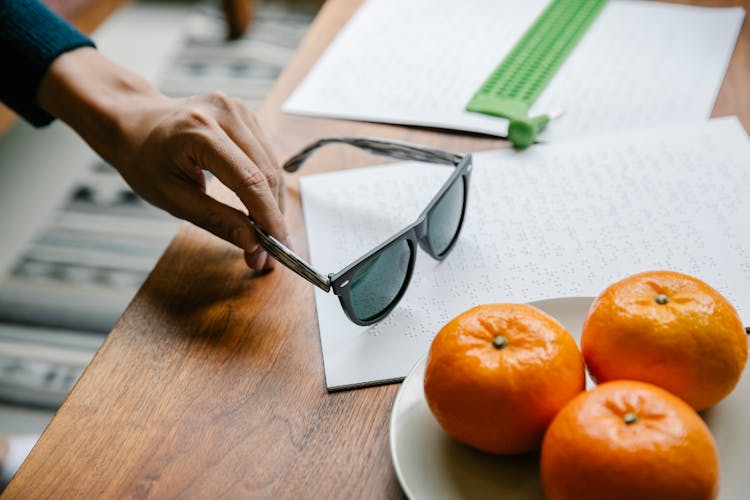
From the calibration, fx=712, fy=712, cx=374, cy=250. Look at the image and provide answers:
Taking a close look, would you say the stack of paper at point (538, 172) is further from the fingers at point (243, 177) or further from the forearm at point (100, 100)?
the forearm at point (100, 100)

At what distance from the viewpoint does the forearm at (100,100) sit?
30.5 inches

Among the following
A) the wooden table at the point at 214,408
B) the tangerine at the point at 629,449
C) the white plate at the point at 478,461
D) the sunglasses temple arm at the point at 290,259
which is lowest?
the wooden table at the point at 214,408

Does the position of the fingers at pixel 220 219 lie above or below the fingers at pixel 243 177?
below

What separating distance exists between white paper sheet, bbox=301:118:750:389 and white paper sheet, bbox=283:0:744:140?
0.07 m

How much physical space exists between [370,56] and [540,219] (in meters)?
0.43

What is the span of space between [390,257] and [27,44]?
1.65 feet

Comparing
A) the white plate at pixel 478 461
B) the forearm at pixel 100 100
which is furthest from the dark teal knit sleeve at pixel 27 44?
the white plate at pixel 478 461

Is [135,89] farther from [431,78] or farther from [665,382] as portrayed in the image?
[665,382]

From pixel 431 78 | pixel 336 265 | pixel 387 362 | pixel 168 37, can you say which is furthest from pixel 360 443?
pixel 168 37

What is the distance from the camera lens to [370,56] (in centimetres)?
104

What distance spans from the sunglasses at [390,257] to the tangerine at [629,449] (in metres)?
0.23

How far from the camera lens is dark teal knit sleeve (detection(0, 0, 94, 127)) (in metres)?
0.80

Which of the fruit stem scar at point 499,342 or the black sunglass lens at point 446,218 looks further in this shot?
the black sunglass lens at point 446,218

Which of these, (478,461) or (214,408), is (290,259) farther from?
(478,461)
